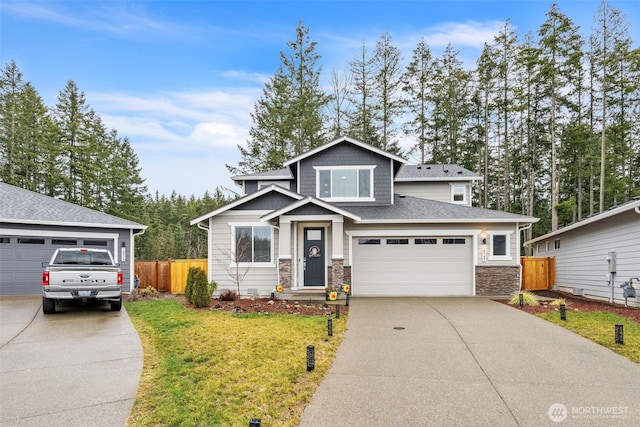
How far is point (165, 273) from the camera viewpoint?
58.2ft

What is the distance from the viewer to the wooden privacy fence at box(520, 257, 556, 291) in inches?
715

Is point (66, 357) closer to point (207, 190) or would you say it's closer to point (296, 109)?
point (296, 109)

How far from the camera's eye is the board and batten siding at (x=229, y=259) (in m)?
14.1

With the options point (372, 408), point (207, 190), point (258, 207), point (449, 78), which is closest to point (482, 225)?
point (258, 207)

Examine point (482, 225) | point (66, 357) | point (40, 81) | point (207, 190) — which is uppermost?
point (40, 81)

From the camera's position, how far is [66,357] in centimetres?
638

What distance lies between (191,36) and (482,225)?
50.0ft

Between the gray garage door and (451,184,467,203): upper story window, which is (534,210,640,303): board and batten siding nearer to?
(451,184,467,203): upper story window

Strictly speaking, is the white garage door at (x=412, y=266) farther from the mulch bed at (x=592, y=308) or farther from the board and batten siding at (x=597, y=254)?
the board and batten siding at (x=597, y=254)

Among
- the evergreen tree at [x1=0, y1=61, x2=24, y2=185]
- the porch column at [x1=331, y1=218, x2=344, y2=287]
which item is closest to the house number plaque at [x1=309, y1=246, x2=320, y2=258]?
the porch column at [x1=331, y1=218, x2=344, y2=287]

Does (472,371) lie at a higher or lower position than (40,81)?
lower

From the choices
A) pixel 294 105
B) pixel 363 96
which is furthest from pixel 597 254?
Answer: pixel 294 105

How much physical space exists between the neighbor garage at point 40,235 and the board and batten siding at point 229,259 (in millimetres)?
4427

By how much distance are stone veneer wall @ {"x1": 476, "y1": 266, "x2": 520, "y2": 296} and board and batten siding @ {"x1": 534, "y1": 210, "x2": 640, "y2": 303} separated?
3.14 meters
